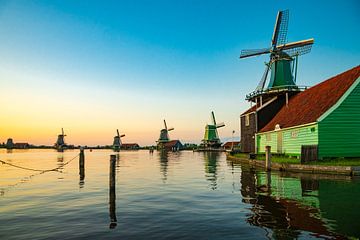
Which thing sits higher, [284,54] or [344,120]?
[284,54]

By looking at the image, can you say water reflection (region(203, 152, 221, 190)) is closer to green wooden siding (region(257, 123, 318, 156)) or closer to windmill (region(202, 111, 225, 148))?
green wooden siding (region(257, 123, 318, 156))

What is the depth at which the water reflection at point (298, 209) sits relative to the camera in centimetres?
842

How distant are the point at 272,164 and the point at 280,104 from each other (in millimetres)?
17647

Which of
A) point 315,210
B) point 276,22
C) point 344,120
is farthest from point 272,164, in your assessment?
point 276,22

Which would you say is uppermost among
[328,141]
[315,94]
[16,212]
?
[315,94]

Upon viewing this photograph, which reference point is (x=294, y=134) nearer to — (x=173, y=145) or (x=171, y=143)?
(x=173, y=145)

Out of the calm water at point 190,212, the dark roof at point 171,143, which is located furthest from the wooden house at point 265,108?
the dark roof at point 171,143

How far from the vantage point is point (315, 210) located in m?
10.7

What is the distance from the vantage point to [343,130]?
23.0 metres

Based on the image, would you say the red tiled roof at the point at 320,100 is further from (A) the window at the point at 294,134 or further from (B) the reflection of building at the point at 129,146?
(B) the reflection of building at the point at 129,146

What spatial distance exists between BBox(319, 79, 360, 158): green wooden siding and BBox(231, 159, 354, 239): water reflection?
6.55 m

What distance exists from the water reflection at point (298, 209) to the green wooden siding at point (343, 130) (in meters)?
6.55

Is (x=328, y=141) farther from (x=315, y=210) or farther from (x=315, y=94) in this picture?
(x=315, y=210)

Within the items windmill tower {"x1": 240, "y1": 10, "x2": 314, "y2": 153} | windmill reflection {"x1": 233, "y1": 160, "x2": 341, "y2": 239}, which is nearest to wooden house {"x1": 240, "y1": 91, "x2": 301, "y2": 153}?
windmill tower {"x1": 240, "y1": 10, "x2": 314, "y2": 153}
